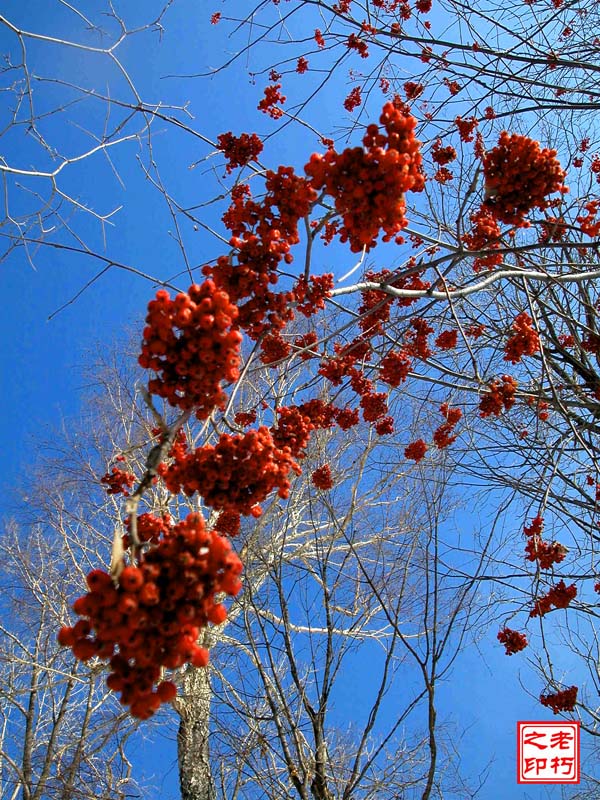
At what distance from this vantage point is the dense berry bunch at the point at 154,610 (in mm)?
1105

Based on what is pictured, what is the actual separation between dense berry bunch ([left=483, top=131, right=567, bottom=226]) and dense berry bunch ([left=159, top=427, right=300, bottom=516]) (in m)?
1.56

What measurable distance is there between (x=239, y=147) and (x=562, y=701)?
417cm

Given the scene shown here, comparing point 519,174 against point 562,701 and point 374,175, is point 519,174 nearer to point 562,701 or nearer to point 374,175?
point 374,175

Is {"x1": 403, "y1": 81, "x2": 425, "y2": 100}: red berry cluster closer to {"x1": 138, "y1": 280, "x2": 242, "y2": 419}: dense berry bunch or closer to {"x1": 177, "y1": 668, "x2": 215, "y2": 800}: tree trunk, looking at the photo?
{"x1": 138, "y1": 280, "x2": 242, "y2": 419}: dense berry bunch

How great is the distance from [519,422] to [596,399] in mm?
987

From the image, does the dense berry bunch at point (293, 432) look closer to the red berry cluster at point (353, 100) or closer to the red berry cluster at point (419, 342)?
the red berry cluster at point (419, 342)

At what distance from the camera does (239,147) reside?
3.21 meters

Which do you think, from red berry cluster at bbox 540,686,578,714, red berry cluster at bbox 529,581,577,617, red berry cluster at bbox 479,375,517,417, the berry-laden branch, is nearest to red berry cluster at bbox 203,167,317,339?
the berry-laden branch

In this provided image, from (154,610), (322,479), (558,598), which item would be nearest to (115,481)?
(322,479)

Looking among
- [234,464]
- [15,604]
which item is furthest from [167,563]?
[15,604]

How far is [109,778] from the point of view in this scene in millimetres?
6160

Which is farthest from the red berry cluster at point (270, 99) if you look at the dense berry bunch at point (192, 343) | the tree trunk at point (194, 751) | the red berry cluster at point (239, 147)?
the tree trunk at point (194, 751)

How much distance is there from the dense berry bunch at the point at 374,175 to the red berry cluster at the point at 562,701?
3624 mm

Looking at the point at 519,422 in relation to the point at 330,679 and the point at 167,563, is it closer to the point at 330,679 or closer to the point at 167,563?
the point at 330,679
